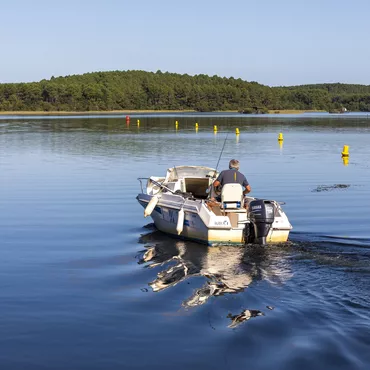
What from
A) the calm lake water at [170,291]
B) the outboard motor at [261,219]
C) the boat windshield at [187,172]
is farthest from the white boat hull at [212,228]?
the boat windshield at [187,172]

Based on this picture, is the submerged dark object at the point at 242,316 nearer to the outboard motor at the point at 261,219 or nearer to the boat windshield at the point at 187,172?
the outboard motor at the point at 261,219

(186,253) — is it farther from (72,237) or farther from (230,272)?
(72,237)

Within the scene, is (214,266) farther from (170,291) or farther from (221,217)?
(170,291)

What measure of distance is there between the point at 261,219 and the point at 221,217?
979mm

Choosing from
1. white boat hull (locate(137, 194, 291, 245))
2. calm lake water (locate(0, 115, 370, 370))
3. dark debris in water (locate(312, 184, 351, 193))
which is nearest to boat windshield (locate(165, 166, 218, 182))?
calm lake water (locate(0, 115, 370, 370))

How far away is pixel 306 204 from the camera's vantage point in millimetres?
22469

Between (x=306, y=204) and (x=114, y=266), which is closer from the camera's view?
(x=114, y=266)

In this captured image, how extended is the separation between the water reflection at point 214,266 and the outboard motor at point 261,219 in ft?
1.06

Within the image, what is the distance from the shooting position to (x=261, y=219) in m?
14.1

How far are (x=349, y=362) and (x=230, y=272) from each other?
4808 mm

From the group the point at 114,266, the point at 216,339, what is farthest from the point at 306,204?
the point at 216,339

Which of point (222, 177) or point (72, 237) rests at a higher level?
point (222, 177)

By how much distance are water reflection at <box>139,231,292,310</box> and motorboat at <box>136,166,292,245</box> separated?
0.32 metres

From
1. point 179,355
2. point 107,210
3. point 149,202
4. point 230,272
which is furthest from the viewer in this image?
point 107,210
